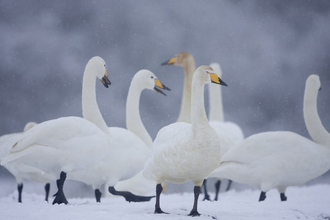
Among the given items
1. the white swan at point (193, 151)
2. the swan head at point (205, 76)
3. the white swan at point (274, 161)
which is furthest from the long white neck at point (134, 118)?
the swan head at point (205, 76)

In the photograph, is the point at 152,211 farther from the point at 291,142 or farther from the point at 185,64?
the point at 185,64

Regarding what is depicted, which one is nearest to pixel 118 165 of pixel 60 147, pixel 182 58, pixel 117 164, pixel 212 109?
pixel 117 164

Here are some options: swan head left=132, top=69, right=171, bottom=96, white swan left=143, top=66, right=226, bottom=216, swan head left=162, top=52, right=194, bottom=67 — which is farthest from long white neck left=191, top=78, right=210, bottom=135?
swan head left=162, top=52, right=194, bottom=67

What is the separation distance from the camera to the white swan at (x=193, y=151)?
2.68 metres

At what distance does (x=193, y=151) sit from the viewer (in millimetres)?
2678

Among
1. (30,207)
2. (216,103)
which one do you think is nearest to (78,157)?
(30,207)

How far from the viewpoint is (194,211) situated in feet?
9.03

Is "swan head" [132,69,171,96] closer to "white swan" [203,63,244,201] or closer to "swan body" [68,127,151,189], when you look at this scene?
"white swan" [203,63,244,201]

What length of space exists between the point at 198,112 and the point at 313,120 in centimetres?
269

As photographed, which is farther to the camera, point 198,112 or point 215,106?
point 215,106

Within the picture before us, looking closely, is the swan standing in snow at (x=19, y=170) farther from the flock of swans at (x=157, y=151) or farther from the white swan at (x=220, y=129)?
the white swan at (x=220, y=129)

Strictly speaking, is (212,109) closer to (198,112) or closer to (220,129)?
(220,129)

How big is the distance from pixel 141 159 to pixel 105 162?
458mm


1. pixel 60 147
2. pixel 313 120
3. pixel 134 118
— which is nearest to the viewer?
pixel 60 147
